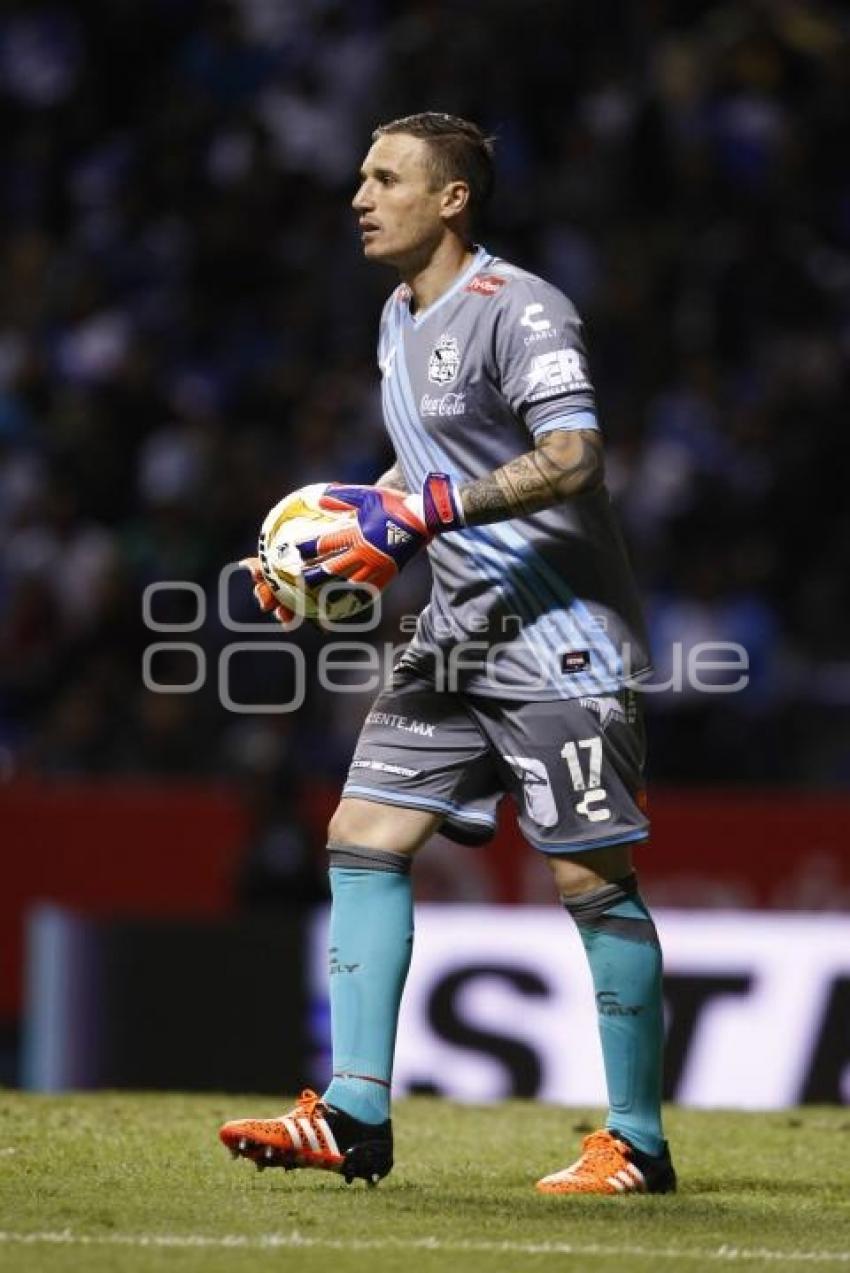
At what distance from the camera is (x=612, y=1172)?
5973mm

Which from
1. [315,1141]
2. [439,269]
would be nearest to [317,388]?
[439,269]

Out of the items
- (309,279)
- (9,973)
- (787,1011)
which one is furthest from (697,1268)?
(309,279)

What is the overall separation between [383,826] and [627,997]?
0.72 metres

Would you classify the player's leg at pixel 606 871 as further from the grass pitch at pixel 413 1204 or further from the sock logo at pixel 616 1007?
the grass pitch at pixel 413 1204

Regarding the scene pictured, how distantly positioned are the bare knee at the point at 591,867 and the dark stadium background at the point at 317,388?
14.4 feet

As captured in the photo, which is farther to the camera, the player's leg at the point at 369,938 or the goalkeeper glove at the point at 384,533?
the player's leg at the point at 369,938

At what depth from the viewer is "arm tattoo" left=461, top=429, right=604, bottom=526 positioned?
5680 mm

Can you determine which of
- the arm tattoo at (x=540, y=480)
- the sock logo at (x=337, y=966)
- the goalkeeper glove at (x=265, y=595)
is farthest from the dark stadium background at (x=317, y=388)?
the arm tattoo at (x=540, y=480)

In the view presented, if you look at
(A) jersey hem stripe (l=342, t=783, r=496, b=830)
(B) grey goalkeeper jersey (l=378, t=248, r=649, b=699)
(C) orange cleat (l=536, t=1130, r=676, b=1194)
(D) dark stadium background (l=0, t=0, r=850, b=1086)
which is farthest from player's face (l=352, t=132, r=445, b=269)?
(D) dark stadium background (l=0, t=0, r=850, b=1086)

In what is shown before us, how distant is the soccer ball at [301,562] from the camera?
5.86 m

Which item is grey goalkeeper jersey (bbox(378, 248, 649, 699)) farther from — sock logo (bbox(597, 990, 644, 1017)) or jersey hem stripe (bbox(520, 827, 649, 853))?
sock logo (bbox(597, 990, 644, 1017))

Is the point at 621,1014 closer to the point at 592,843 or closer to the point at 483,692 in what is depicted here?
the point at 592,843

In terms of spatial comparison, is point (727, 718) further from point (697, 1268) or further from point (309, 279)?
point (697, 1268)

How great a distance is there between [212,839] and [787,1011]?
445 centimetres
